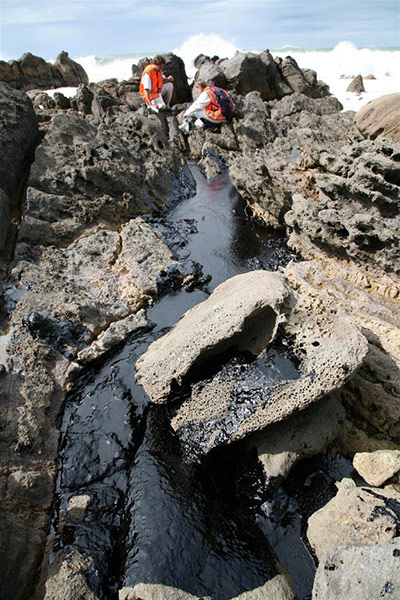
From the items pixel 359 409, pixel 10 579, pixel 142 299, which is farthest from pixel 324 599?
pixel 142 299

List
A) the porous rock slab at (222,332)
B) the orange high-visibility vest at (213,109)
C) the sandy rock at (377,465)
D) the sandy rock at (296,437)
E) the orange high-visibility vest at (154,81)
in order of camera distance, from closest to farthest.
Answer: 1. the sandy rock at (377,465)
2. the sandy rock at (296,437)
3. the porous rock slab at (222,332)
4. the orange high-visibility vest at (213,109)
5. the orange high-visibility vest at (154,81)

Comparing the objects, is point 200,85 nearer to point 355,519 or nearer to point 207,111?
point 207,111

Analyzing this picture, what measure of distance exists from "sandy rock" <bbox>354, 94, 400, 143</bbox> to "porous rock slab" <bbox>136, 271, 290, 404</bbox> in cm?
740

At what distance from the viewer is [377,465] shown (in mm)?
3576

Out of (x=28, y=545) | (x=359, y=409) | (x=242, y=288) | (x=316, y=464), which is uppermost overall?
(x=242, y=288)

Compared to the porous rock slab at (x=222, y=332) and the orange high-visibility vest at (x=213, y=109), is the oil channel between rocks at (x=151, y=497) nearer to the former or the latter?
the porous rock slab at (x=222, y=332)

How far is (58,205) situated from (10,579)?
→ 577cm

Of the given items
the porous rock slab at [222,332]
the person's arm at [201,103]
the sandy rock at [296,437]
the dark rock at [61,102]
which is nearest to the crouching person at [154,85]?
the person's arm at [201,103]

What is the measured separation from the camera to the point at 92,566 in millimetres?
3131

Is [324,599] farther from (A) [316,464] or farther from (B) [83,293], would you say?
(B) [83,293]

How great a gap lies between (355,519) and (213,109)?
1157 centimetres

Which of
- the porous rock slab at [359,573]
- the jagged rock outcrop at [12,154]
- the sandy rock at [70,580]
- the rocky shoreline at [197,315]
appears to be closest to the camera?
the porous rock slab at [359,573]

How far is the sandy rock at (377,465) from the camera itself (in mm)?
3473

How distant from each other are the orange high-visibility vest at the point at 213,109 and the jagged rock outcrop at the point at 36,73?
1075 centimetres
